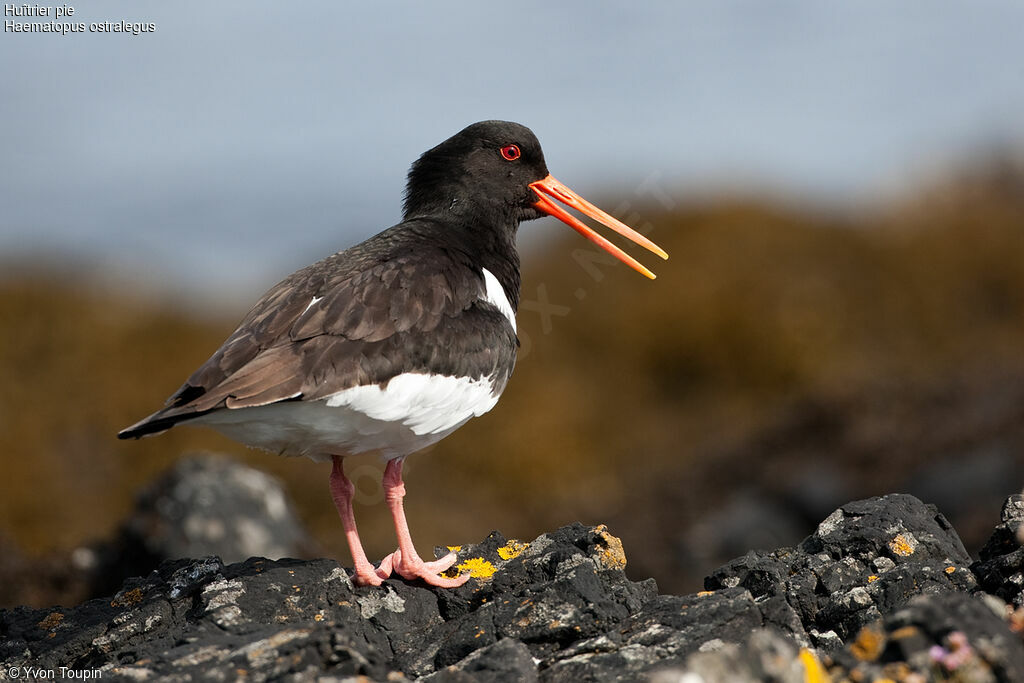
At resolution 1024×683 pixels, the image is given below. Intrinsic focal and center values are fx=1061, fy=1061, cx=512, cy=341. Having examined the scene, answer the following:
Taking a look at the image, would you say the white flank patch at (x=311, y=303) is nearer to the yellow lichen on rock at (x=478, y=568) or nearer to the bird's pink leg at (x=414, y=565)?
the bird's pink leg at (x=414, y=565)

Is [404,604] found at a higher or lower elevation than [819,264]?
lower

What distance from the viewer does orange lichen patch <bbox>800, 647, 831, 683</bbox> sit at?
3.37 m

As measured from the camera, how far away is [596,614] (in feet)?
15.3

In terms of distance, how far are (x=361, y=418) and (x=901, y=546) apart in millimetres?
2711

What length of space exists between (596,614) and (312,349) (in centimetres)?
184

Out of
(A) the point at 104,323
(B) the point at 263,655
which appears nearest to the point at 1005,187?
(A) the point at 104,323

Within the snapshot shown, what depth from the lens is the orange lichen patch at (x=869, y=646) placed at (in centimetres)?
357

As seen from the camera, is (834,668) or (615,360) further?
(615,360)

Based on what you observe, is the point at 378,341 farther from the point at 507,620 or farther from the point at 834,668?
the point at 834,668

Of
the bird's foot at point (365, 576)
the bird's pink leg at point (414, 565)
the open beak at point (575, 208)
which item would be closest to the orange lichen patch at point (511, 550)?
the bird's pink leg at point (414, 565)

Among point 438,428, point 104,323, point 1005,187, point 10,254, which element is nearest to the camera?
point 438,428

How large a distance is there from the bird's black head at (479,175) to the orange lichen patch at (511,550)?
2.21m

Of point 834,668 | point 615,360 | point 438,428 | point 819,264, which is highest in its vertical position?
point 819,264

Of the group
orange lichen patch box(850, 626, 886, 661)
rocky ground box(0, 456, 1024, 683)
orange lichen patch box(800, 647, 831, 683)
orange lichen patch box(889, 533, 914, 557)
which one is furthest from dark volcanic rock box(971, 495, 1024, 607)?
orange lichen patch box(800, 647, 831, 683)
